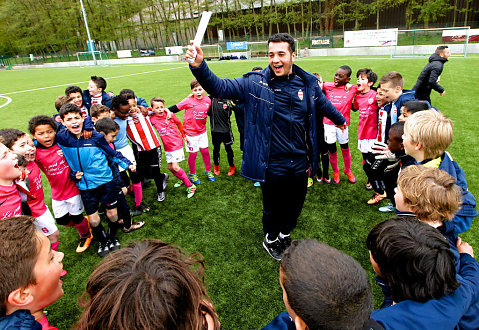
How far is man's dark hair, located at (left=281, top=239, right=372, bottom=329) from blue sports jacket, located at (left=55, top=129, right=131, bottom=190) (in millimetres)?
2895

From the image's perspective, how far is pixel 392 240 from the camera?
1.39m

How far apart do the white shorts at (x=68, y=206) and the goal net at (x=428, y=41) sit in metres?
23.7

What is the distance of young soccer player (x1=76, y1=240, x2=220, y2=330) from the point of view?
0.98 meters

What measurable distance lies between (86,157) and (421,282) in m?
3.34

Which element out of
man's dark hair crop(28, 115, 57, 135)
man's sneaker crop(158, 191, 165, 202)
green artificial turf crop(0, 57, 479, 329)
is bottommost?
green artificial turf crop(0, 57, 479, 329)

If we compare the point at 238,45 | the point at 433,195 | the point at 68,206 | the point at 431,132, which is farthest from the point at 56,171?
the point at 238,45

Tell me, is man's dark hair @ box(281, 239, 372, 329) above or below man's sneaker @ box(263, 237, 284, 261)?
above

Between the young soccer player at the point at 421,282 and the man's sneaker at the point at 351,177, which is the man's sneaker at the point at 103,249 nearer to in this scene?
the young soccer player at the point at 421,282

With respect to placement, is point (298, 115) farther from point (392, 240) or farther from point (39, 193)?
point (39, 193)

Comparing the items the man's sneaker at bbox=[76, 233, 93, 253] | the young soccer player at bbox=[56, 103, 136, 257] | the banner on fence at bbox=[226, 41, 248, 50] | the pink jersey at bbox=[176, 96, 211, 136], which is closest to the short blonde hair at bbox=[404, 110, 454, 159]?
the young soccer player at bbox=[56, 103, 136, 257]

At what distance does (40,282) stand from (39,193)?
6.56ft

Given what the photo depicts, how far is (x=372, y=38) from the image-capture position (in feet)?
76.5

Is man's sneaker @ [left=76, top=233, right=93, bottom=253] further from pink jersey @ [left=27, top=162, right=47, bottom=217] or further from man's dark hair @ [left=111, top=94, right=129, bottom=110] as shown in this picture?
man's dark hair @ [left=111, top=94, right=129, bottom=110]

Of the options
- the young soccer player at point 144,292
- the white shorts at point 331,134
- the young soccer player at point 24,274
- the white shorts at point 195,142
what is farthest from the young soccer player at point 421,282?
the white shorts at point 195,142
